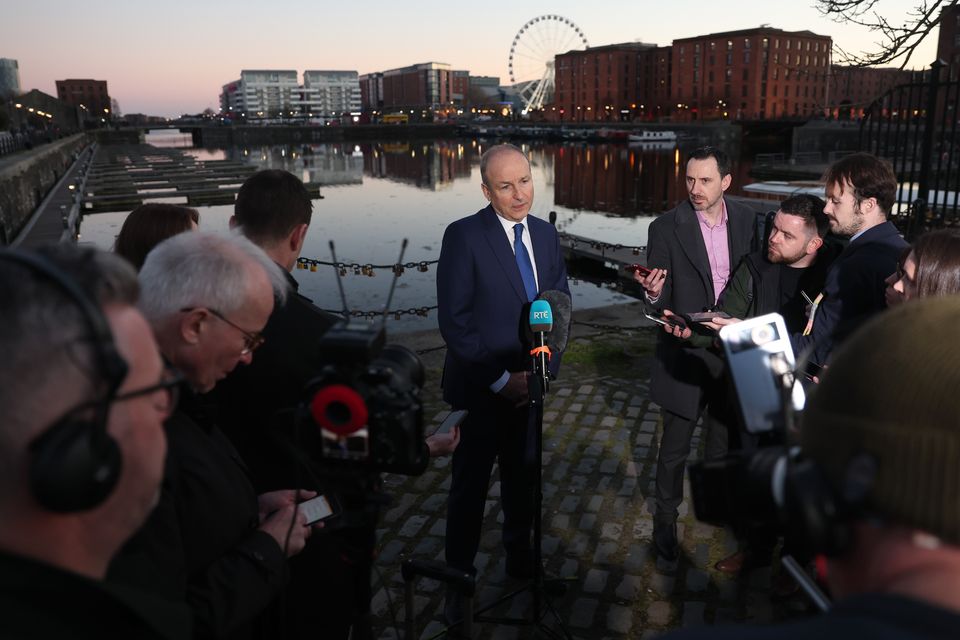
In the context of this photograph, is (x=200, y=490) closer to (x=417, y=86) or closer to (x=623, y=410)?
(x=623, y=410)

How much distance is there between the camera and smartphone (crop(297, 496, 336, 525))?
208 centimetres

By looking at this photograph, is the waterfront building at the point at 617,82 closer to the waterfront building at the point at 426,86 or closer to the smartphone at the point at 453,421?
the waterfront building at the point at 426,86

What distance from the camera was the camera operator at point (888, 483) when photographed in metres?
0.79

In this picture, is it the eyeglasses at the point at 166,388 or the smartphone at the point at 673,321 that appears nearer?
the eyeglasses at the point at 166,388

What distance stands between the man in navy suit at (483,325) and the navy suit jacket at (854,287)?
53.7 inches

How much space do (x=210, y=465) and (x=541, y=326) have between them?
1.69 metres

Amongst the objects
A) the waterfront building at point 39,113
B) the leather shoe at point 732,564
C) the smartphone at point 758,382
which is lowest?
the leather shoe at point 732,564

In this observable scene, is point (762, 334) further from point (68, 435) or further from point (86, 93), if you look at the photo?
point (86, 93)

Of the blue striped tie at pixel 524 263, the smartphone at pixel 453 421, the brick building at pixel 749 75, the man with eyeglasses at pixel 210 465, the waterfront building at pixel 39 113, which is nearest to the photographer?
the man with eyeglasses at pixel 210 465

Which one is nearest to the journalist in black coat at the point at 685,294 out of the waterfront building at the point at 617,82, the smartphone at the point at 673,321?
the smartphone at the point at 673,321

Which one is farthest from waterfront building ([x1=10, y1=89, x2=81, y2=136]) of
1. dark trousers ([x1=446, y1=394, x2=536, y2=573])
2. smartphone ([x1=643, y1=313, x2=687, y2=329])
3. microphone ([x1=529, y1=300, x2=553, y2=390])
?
microphone ([x1=529, y1=300, x2=553, y2=390])

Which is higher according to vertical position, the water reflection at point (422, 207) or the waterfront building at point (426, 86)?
the waterfront building at point (426, 86)

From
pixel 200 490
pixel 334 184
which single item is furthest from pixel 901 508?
pixel 334 184

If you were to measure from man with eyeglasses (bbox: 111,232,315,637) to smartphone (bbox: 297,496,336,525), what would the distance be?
0.03 m
